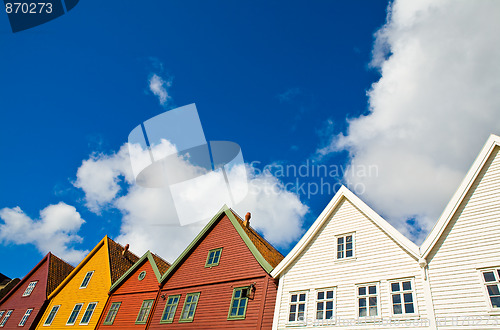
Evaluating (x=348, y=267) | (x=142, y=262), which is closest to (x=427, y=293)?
(x=348, y=267)

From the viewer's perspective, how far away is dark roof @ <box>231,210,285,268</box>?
61.8ft

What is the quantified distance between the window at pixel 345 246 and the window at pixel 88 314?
769 inches

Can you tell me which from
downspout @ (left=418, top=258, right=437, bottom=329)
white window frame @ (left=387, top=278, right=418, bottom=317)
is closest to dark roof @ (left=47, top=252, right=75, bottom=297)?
white window frame @ (left=387, top=278, right=418, bottom=317)

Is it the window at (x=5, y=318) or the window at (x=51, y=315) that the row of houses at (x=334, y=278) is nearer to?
the window at (x=51, y=315)

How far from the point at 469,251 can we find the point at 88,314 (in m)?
24.9

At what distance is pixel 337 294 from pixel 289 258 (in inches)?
122

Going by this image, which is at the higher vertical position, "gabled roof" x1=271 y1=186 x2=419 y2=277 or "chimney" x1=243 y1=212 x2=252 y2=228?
"chimney" x1=243 y1=212 x2=252 y2=228

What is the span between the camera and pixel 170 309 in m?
19.6

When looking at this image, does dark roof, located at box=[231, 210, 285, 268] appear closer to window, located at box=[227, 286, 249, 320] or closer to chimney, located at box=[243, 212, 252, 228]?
chimney, located at box=[243, 212, 252, 228]

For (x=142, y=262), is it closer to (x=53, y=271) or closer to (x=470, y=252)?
(x=53, y=271)

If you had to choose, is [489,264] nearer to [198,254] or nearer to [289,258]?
[289,258]

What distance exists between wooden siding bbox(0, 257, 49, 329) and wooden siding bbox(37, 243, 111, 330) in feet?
4.79

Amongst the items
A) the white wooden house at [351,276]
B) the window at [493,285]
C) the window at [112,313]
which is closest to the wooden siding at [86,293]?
the window at [112,313]

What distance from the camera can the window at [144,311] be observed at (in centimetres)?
2056
